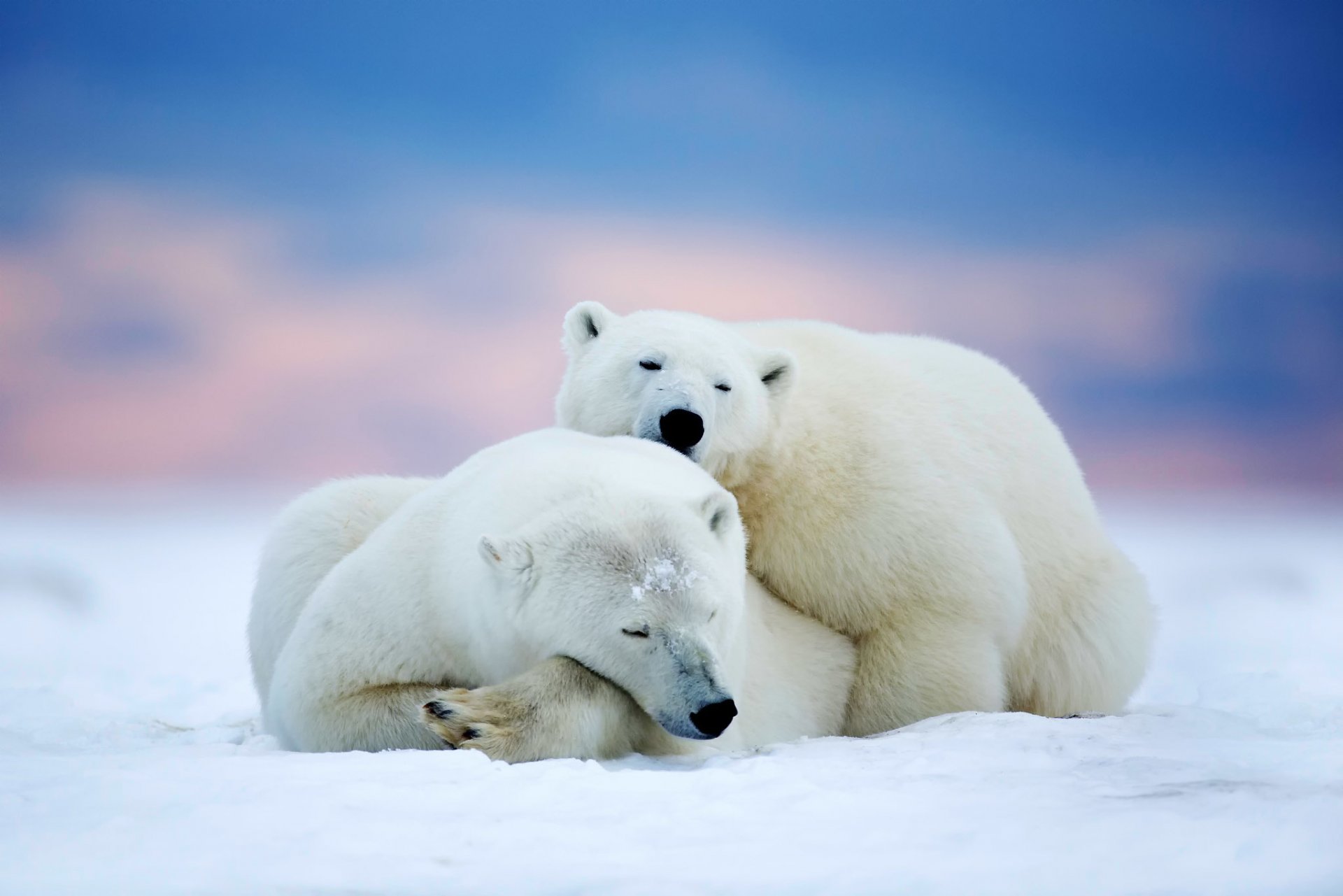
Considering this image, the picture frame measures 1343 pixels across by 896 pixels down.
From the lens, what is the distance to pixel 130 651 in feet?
36.2

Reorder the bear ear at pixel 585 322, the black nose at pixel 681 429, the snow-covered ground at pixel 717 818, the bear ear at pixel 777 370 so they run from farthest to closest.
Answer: the bear ear at pixel 585 322 < the bear ear at pixel 777 370 < the black nose at pixel 681 429 < the snow-covered ground at pixel 717 818

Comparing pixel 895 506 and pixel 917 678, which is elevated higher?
pixel 895 506

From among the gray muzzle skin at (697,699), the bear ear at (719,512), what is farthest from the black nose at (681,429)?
the gray muzzle skin at (697,699)

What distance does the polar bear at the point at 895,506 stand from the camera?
5.68 metres

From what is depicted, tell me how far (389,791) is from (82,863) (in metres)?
0.81

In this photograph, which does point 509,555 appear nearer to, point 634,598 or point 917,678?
point 634,598

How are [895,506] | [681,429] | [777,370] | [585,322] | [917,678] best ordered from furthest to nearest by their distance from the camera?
[585,322], [777,370], [895,506], [917,678], [681,429]

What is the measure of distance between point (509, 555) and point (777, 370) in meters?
2.18

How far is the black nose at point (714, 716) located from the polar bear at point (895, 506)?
1.78 meters

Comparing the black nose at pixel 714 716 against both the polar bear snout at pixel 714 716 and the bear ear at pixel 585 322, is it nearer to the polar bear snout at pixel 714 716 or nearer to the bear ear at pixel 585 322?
the polar bear snout at pixel 714 716

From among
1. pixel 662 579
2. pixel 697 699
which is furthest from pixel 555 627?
pixel 697 699

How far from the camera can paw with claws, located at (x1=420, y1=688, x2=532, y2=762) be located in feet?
13.2

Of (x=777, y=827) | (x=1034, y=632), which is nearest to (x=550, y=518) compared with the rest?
(x=777, y=827)

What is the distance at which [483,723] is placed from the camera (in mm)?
4047
